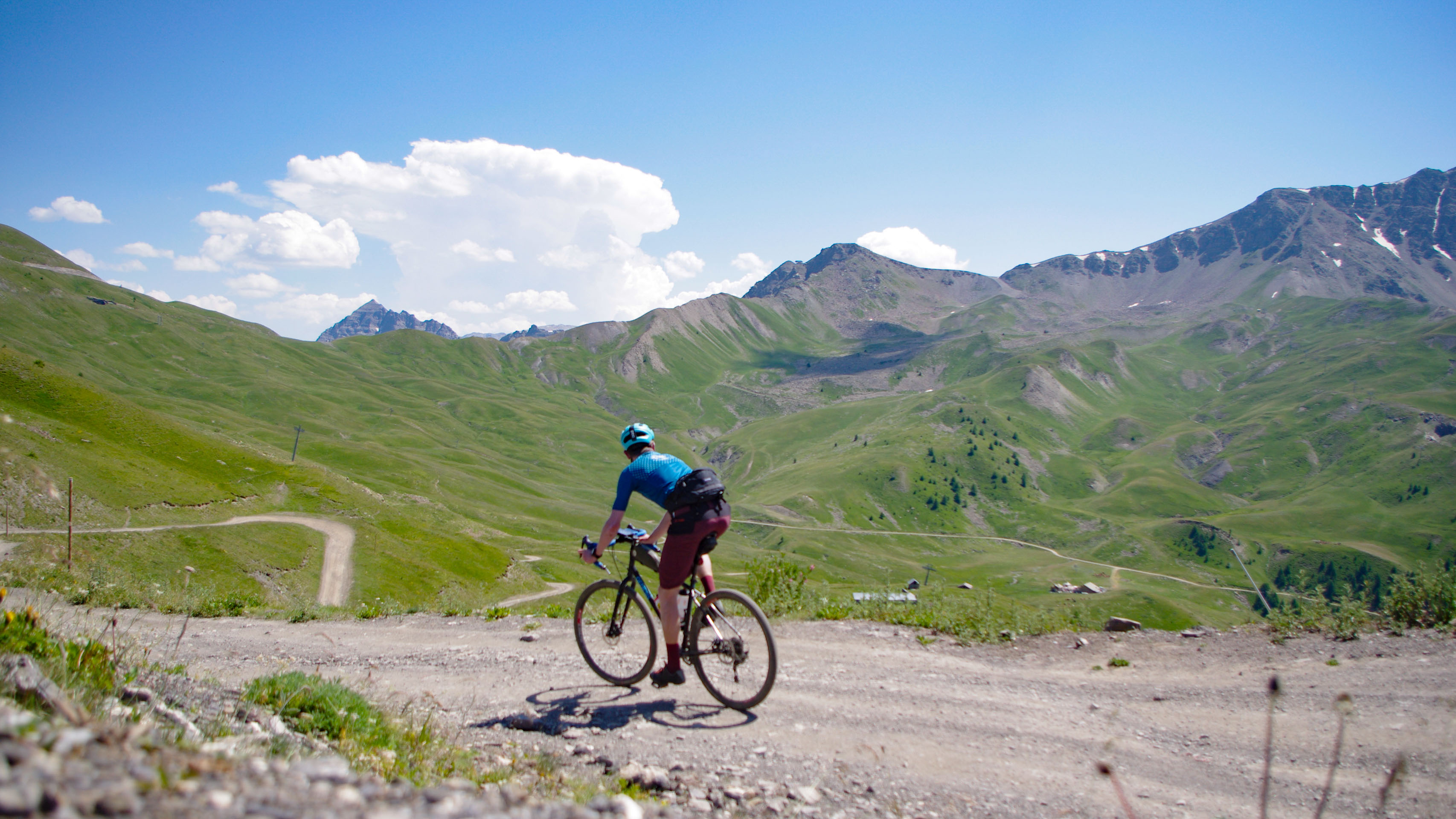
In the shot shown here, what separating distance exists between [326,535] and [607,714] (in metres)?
78.2

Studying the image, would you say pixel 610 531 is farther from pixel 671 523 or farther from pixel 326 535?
pixel 326 535

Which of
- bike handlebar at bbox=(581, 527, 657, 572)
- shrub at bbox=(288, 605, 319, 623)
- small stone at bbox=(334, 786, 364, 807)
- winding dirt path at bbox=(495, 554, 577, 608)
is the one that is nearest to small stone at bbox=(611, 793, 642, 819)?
small stone at bbox=(334, 786, 364, 807)

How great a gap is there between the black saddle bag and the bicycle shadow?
263 cm

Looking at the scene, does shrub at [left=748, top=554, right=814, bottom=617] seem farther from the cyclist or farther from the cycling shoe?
the cyclist

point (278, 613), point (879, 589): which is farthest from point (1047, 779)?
point (278, 613)

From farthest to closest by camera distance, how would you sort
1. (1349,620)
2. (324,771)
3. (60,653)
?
(1349,620) → (60,653) → (324,771)

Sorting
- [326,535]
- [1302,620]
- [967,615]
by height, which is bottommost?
[326,535]

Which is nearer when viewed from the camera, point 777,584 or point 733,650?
point 733,650

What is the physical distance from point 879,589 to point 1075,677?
217 inches

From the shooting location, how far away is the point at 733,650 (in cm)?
873

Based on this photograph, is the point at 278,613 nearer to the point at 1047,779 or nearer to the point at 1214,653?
the point at 1047,779

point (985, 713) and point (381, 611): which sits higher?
point (985, 713)

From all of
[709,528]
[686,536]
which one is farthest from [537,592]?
[709,528]

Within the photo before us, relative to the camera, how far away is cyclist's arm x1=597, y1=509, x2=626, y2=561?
901cm
